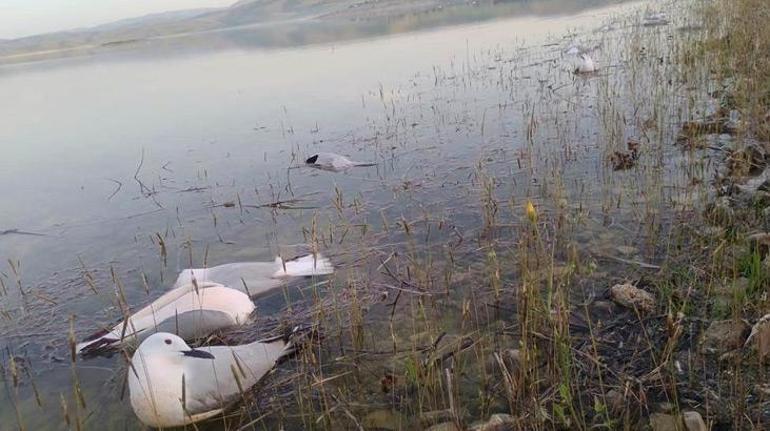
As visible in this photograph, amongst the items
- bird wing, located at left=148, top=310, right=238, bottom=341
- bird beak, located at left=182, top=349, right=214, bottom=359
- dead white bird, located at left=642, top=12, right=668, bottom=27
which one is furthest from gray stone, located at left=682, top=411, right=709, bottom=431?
dead white bird, located at left=642, top=12, right=668, bottom=27

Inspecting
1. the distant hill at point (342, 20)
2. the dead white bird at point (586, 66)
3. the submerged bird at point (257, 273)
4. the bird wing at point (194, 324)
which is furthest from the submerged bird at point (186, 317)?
the distant hill at point (342, 20)

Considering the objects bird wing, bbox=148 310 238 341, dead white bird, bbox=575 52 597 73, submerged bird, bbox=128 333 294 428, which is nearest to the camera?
submerged bird, bbox=128 333 294 428

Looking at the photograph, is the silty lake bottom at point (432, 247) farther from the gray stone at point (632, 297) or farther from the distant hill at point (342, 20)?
the distant hill at point (342, 20)

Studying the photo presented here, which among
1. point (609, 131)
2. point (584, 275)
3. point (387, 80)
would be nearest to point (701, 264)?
point (584, 275)

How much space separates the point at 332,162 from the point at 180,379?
466 cm

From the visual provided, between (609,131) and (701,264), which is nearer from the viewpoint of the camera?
(701,264)

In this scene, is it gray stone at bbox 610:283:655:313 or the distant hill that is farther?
the distant hill

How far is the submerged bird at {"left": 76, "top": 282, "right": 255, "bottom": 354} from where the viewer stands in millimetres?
3818

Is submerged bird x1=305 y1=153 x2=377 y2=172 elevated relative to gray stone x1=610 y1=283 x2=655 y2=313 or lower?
elevated

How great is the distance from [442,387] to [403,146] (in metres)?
5.20

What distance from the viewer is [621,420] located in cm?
261

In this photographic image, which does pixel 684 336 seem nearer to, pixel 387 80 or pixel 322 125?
pixel 322 125

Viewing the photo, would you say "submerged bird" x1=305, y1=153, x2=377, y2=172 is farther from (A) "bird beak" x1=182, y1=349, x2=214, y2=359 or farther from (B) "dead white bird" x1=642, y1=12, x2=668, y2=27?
(B) "dead white bird" x1=642, y1=12, x2=668, y2=27

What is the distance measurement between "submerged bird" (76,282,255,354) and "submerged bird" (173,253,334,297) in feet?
0.86
